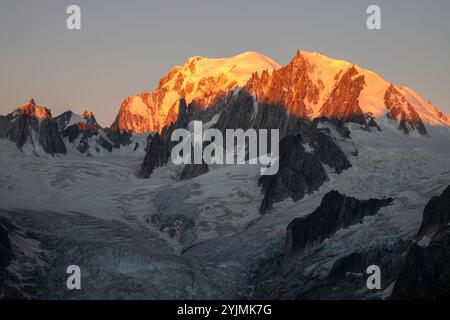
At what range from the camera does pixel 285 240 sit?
181m

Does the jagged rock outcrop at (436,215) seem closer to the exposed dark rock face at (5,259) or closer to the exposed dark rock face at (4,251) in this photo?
the exposed dark rock face at (5,259)

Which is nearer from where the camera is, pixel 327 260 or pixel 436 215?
pixel 436 215

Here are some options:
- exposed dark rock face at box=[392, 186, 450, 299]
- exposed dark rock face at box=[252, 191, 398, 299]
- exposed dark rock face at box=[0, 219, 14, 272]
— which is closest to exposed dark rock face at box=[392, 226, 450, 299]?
exposed dark rock face at box=[392, 186, 450, 299]

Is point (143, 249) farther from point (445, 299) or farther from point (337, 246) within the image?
point (445, 299)

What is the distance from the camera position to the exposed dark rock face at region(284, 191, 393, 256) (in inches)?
6905

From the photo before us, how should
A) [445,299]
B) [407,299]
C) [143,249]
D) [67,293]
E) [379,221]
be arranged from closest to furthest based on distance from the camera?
[445,299], [407,299], [67,293], [379,221], [143,249]

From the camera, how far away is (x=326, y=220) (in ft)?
586

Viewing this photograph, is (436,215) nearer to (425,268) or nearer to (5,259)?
(425,268)

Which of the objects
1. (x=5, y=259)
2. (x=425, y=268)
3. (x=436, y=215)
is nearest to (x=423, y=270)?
(x=425, y=268)

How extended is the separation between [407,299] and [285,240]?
147 ft

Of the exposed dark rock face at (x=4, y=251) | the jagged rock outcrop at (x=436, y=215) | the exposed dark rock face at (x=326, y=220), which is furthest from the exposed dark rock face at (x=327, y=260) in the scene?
the exposed dark rock face at (x=4, y=251)

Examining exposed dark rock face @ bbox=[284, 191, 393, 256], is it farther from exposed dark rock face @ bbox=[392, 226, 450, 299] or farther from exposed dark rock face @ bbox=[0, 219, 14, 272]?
exposed dark rock face @ bbox=[0, 219, 14, 272]
